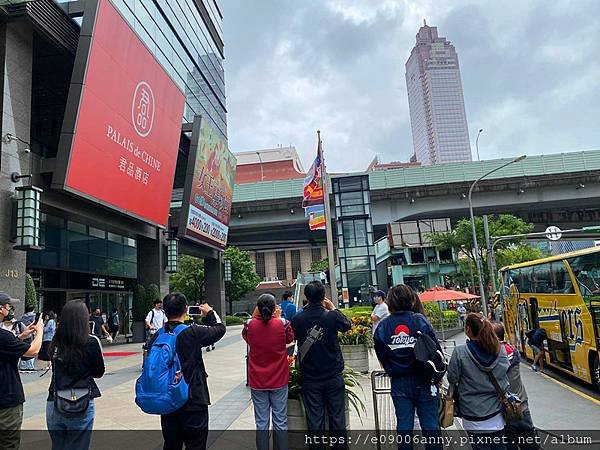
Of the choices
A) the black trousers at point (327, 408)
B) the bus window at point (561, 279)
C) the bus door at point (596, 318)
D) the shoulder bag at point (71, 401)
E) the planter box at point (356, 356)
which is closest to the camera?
the shoulder bag at point (71, 401)

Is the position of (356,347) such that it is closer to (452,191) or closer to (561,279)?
(561,279)

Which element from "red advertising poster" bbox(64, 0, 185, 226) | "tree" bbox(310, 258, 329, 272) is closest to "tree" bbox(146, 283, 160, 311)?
"red advertising poster" bbox(64, 0, 185, 226)

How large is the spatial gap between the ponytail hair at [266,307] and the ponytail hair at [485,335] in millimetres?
1972

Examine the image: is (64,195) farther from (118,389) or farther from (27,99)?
(118,389)

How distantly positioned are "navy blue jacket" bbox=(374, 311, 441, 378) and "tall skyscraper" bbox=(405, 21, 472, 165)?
575 feet

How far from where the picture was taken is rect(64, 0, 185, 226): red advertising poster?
15.0 m

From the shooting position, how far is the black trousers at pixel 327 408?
4684 mm

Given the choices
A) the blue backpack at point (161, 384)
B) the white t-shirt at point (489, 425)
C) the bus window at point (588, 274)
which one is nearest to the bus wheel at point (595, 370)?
the bus window at point (588, 274)

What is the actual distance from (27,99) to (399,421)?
14993 millimetres

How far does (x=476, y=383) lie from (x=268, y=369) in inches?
80.3

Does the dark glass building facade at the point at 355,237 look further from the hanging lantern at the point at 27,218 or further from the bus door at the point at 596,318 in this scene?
the bus door at the point at 596,318

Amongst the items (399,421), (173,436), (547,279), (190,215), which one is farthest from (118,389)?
(190,215)

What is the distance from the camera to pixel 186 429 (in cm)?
394

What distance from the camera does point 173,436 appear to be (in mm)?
4008
